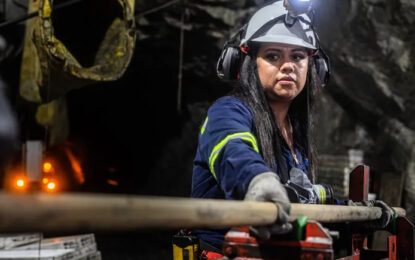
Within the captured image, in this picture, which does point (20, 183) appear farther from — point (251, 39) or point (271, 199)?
point (271, 199)

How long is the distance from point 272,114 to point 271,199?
1.11 metres

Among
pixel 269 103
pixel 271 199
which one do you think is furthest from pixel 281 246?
pixel 269 103

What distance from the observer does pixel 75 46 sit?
22.3ft

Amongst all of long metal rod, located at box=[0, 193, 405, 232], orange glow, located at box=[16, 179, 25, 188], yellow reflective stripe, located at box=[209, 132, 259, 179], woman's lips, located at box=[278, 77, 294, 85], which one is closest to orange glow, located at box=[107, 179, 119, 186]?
orange glow, located at box=[16, 179, 25, 188]

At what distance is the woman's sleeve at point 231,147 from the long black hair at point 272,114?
104 millimetres

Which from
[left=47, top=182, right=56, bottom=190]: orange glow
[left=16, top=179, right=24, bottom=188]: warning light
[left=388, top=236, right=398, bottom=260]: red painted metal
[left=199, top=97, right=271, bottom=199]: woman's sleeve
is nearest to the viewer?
[left=199, top=97, right=271, bottom=199]: woman's sleeve

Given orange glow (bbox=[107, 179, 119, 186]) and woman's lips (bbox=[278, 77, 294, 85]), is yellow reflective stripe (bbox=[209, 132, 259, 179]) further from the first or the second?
orange glow (bbox=[107, 179, 119, 186])

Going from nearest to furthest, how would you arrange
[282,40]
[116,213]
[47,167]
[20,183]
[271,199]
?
[116,213]
[271,199]
[282,40]
[20,183]
[47,167]

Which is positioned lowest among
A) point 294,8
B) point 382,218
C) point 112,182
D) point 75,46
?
point 112,182

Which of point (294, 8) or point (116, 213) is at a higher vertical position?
point (294, 8)

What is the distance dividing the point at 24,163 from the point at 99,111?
425 cm

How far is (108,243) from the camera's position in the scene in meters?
10.8

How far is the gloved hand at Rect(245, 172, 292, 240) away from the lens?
1.60 metres

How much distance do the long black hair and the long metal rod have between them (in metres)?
0.97
